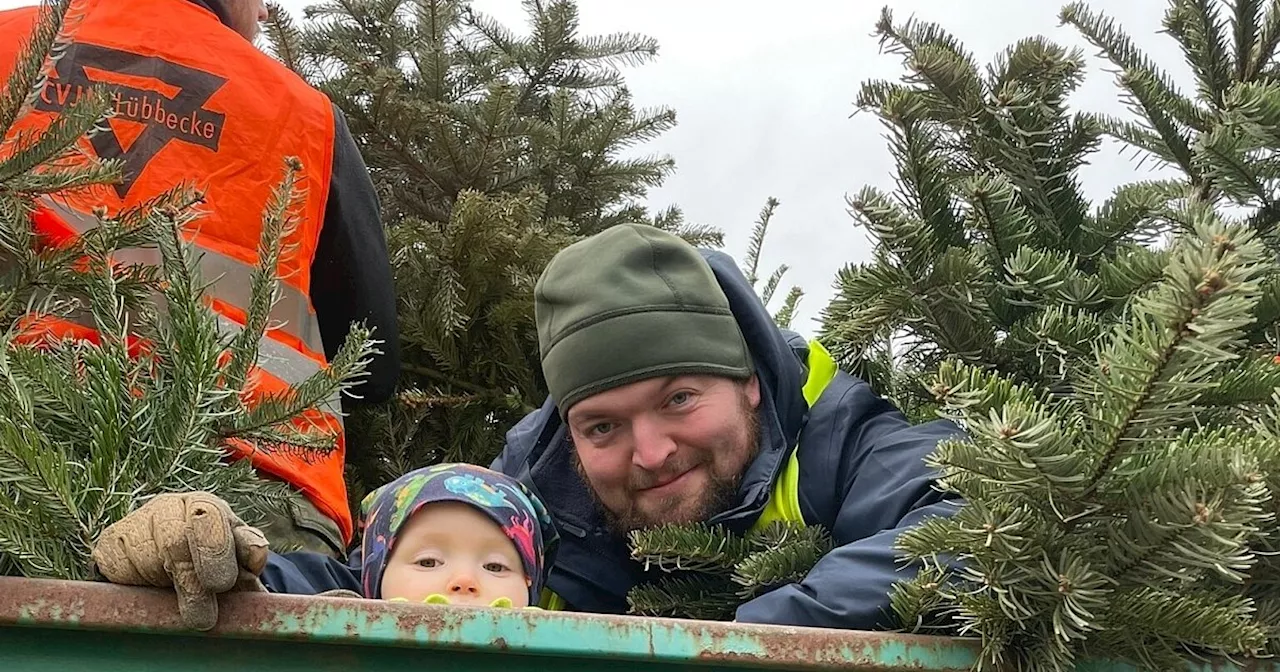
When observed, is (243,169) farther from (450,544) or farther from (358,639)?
(358,639)

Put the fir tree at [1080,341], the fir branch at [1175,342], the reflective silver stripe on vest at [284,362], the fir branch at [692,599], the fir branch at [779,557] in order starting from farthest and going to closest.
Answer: the reflective silver stripe on vest at [284,362] → the fir branch at [692,599] → the fir branch at [779,557] → the fir tree at [1080,341] → the fir branch at [1175,342]

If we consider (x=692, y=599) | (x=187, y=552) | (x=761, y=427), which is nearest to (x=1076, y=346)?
(x=692, y=599)

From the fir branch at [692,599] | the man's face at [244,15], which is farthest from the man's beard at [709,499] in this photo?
the man's face at [244,15]

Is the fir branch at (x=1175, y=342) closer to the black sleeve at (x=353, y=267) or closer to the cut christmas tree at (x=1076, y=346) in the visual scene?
the cut christmas tree at (x=1076, y=346)

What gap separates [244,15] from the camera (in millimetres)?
2908

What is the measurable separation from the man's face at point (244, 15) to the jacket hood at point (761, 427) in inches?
47.7

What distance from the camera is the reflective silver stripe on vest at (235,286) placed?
2211 mm

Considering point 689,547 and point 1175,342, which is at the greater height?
point 1175,342

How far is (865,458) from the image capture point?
208cm

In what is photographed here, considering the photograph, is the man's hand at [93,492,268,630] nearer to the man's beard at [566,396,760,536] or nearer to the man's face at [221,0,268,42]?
the man's beard at [566,396,760,536]

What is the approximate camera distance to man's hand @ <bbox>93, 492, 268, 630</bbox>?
104cm

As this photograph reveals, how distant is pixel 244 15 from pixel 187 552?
2.17 meters

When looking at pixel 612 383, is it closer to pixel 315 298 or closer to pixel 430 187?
pixel 315 298

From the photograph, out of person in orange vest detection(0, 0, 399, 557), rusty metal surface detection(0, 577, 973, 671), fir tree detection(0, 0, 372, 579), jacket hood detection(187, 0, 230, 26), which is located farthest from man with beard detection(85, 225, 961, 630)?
jacket hood detection(187, 0, 230, 26)
